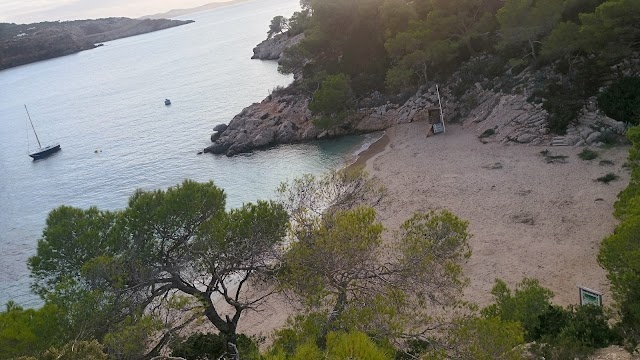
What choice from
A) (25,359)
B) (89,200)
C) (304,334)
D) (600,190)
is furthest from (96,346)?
(89,200)

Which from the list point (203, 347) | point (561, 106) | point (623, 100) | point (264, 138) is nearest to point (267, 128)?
point (264, 138)

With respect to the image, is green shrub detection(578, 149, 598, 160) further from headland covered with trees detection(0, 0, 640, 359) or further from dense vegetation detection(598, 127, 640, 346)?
dense vegetation detection(598, 127, 640, 346)

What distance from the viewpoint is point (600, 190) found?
19797mm

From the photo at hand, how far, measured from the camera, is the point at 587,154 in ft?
75.7

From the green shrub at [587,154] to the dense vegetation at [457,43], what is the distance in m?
2.82

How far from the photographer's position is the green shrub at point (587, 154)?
74.9 feet

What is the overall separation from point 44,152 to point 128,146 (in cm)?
912

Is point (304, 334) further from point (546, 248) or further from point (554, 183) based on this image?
point (554, 183)

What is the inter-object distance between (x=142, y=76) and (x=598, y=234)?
91360mm

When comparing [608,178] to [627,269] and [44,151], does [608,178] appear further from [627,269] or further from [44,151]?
[44,151]

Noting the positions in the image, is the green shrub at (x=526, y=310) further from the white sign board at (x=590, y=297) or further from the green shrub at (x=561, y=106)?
the green shrub at (x=561, y=106)

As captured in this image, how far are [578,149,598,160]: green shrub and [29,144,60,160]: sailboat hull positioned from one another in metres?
47.4

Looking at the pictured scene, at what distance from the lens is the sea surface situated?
3234cm

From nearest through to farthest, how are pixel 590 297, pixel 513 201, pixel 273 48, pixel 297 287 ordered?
pixel 297 287 < pixel 590 297 < pixel 513 201 < pixel 273 48
